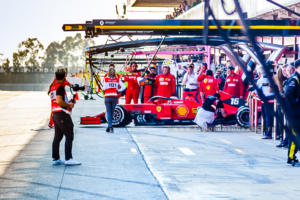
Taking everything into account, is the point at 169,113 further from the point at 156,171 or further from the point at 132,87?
the point at 156,171

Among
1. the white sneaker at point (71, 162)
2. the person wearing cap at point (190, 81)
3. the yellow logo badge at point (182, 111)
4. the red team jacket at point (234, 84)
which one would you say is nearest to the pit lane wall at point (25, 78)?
the person wearing cap at point (190, 81)

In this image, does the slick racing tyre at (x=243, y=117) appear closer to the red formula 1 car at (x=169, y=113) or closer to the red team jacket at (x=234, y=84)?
the red formula 1 car at (x=169, y=113)

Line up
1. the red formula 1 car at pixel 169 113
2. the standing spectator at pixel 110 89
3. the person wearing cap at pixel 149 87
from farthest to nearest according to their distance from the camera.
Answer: the person wearing cap at pixel 149 87 → the red formula 1 car at pixel 169 113 → the standing spectator at pixel 110 89

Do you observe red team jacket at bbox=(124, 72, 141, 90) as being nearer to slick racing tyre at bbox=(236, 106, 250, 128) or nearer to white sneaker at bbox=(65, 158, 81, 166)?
slick racing tyre at bbox=(236, 106, 250, 128)

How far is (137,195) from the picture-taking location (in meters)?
6.71

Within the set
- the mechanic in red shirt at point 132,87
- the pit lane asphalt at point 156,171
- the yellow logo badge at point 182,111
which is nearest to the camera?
the pit lane asphalt at point 156,171

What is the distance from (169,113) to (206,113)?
1.22m

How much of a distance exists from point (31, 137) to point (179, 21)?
475 centimetres

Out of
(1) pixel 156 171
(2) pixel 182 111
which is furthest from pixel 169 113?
(1) pixel 156 171

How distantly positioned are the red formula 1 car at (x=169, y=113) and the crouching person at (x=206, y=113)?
40cm

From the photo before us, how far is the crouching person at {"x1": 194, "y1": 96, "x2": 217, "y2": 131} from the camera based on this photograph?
13898mm

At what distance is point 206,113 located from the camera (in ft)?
46.2

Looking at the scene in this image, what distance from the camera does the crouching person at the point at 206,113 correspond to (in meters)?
13.9

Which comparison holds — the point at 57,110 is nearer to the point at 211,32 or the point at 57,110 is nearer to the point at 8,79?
the point at 211,32
